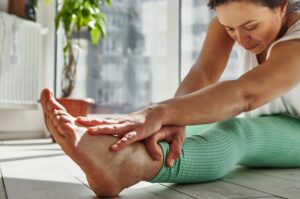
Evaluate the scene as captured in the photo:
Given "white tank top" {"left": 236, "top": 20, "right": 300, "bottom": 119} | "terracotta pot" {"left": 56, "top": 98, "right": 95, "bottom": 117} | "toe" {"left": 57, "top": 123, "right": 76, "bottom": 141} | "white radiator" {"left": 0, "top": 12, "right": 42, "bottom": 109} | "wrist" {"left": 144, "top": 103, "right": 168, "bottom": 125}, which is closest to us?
"toe" {"left": 57, "top": 123, "right": 76, "bottom": 141}

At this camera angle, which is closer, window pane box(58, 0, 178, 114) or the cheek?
the cheek

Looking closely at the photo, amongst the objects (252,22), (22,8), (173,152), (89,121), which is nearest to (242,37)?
(252,22)

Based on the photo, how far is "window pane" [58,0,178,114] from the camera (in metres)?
3.46

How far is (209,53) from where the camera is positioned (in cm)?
138

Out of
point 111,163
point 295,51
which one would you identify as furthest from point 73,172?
point 295,51

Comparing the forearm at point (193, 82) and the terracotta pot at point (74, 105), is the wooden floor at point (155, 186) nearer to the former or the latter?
the forearm at point (193, 82)

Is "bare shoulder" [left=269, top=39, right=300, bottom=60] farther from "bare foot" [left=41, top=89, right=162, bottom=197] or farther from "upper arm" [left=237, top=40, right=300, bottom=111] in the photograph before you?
"bare foot" [left=41, top=89, right=162, bottom=197]

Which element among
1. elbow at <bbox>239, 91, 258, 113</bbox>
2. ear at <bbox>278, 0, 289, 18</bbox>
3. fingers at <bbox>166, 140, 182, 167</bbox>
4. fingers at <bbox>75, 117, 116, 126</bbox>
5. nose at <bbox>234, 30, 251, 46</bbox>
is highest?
ear at <bbox>278, 0, 289, 18</bbox>

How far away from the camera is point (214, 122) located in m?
0.99

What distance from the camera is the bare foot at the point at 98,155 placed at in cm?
78

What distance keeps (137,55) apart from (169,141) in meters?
2.69

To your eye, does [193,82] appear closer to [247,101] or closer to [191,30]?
[247,101]

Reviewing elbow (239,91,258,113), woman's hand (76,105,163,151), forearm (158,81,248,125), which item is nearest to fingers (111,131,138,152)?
woman's hand (76,105,163,151)

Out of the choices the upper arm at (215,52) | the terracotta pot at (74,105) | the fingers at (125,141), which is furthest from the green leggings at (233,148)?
the terracotta pot at (74,105)
